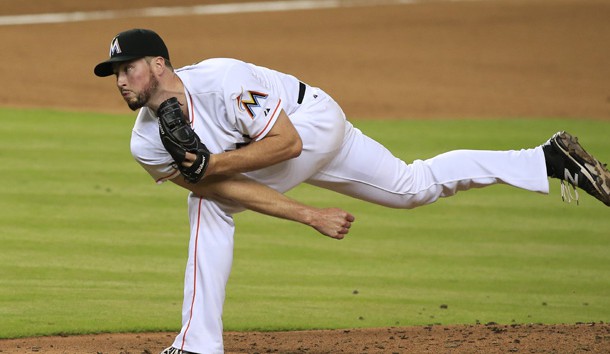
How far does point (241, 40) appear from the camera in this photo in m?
16.7

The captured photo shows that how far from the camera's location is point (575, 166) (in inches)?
214

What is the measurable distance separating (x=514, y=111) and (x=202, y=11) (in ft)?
24.9

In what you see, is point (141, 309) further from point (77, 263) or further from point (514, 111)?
point (514, 111)

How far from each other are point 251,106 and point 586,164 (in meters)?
1.80

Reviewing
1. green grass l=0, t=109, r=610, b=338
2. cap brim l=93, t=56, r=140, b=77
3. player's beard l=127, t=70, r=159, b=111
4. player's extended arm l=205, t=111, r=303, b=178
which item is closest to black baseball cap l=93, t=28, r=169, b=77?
cap brim l=93, t=56, r=140, b=77

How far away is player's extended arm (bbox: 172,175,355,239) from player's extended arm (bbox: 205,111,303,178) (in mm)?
86

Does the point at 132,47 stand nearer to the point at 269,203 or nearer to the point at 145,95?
the point at 145,95

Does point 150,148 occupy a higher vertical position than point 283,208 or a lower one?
higher

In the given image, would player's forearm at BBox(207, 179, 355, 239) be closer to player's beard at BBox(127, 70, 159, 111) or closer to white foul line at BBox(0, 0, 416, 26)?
player's beard at BBox(127, 70, 159, 111)

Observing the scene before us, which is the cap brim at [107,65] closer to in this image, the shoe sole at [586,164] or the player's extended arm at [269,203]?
the player's extended arm at [269,203]

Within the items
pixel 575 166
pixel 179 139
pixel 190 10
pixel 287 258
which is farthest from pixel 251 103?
pixel 190 10

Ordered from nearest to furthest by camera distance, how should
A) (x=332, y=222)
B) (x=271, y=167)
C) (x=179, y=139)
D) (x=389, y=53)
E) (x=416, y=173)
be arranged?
1. (x=179, y=139)
2. (x=332, y=222)
3. (x=271, y=167)
4. (x=416, y=173)
5. (x=389, y=53)

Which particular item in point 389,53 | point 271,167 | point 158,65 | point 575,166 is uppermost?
point 389,53

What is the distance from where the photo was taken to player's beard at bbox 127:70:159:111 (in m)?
4.71
